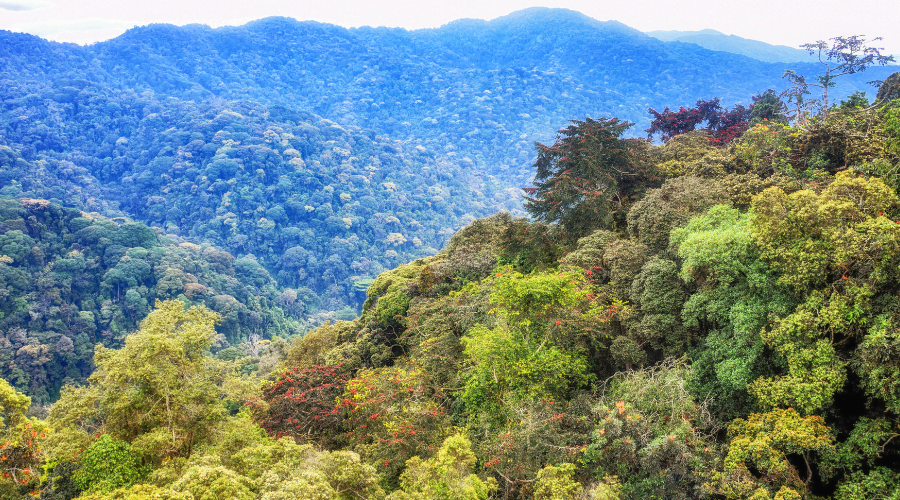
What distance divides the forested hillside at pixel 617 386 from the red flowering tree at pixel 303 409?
0.21 feet

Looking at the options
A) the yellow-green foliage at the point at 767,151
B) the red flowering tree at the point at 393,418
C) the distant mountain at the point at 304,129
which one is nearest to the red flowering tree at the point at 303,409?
the red flowering tree at the point at 393,418

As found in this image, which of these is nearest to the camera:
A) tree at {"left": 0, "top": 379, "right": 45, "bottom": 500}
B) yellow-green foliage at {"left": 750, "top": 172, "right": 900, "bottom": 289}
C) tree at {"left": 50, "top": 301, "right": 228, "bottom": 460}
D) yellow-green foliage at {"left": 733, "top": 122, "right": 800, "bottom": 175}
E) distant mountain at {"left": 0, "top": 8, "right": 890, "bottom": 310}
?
yellow-green foliage at {"left": 750, "top": 172, "right": 900, "bottom": 289}

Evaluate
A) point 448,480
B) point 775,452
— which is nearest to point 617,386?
point 775,452

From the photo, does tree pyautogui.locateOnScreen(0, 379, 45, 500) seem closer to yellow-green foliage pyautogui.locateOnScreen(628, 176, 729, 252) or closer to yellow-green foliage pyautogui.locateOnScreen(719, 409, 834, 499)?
yellow-green foliage pyautogui.locateOnScreen(719, 409, 834, 499)

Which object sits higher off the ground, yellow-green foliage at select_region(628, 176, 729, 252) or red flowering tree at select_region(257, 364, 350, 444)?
yellow-green foliage at select_region(628, 176, 729, 252)

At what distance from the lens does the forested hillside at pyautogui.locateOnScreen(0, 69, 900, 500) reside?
6.83 m

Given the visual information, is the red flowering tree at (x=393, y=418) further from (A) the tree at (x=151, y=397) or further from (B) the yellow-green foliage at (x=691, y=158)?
(B) the yellow-green foliage at (x=691, y=158)

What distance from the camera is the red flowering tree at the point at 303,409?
1297cm

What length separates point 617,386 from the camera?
9.31m

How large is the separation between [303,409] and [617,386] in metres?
9.01

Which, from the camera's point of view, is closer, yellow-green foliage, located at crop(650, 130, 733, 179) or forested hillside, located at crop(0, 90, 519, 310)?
yellow-green foliage, located at crop(650, 130, 733, 179)

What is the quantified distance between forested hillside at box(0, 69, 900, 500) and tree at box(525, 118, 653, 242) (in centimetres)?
215

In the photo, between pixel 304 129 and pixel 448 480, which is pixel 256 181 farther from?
pixel 448 480

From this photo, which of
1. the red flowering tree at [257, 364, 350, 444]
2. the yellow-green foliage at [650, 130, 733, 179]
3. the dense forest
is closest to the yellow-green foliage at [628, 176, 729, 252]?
the dense forest
